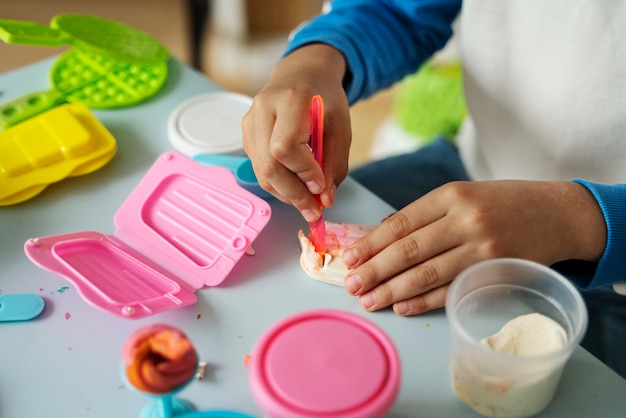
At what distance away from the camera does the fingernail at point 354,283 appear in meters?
0.56

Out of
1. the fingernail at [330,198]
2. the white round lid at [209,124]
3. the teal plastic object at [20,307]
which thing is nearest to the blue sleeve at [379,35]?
the white round lid at [209,124]

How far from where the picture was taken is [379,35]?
0.81m

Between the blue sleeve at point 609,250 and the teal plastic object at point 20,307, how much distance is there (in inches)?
18.9

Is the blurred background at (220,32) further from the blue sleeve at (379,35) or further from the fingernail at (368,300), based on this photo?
the fingernail at (368,300)

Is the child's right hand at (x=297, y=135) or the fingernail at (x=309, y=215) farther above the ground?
the child's right hand at (x=297, y=135)

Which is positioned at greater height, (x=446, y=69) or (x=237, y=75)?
(x=446, y=69)

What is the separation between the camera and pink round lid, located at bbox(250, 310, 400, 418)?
387 mm

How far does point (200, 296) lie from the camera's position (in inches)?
22.8

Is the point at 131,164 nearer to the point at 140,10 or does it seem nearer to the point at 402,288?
the point at 402,288

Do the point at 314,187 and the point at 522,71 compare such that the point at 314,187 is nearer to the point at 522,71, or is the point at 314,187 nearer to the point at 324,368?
the point at 324,368

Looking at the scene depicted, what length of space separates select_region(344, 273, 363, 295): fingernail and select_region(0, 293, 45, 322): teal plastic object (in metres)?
0.27

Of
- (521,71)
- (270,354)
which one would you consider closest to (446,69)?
(521,71)

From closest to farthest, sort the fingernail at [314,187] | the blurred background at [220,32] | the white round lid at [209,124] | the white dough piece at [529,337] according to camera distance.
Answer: the white dough piece at [529,337]
the fingernail at [314,187]
the white round lid at [209,124]
the blurred background at [220,32]

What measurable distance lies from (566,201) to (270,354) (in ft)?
1.06
